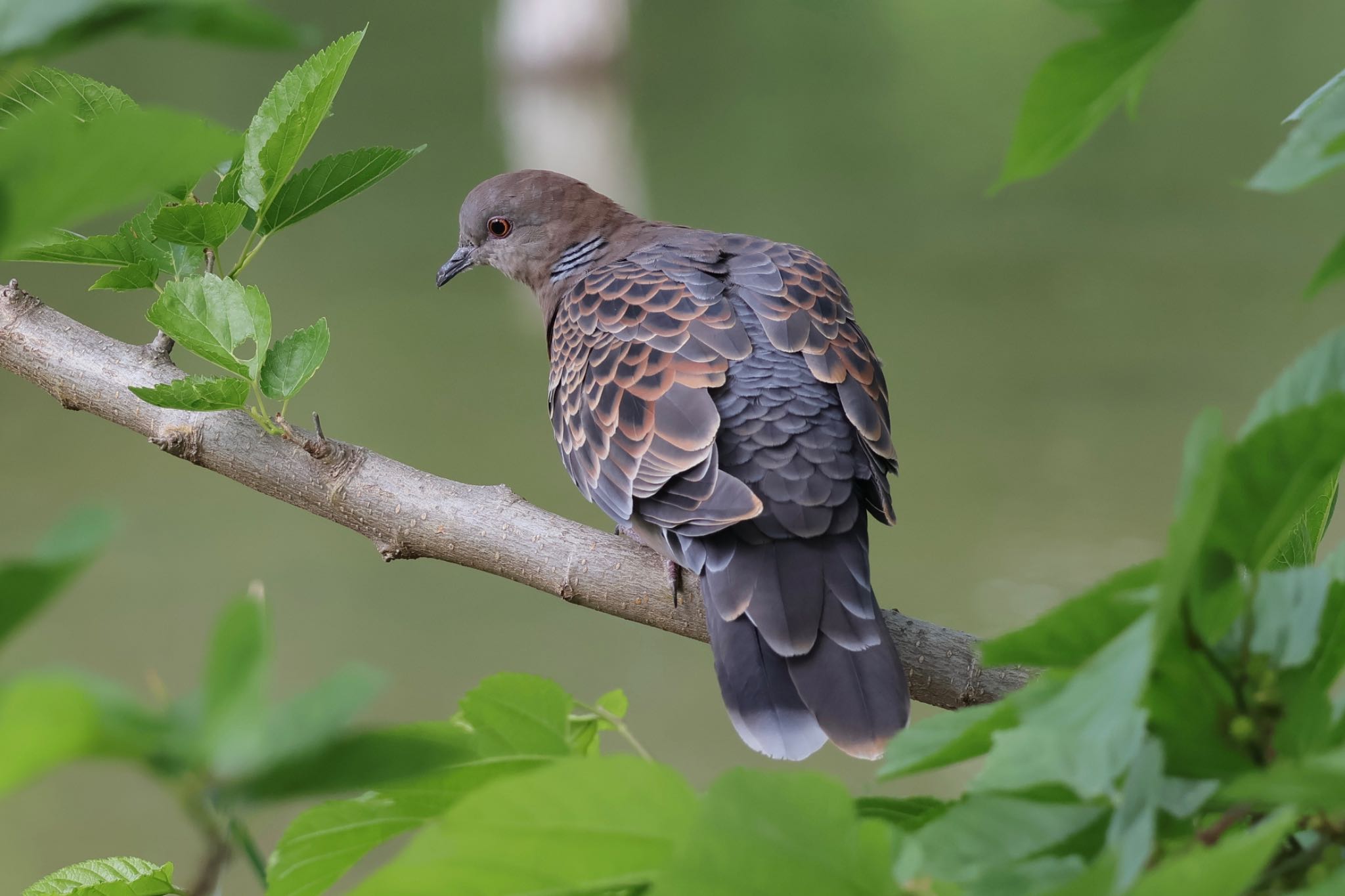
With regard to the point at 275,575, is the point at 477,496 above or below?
above

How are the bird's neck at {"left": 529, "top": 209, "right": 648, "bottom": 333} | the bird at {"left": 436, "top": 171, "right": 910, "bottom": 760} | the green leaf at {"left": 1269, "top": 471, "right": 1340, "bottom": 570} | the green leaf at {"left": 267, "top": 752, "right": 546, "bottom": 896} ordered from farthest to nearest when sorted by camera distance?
the bird's neck at {"left": 529, "top": 209, "right": 648, "bottom": 333} < the bird at {"left": 436, "top": 171, "right": 910, "bottom": 760} < the green leaf at {"left": 1269, "top": 471, "right": 1340, "bottom": 570} < the green leaf at {"left": 267, "top": 752, "right": 546, "bottom": 896}

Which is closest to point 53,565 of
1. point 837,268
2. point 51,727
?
point 51,727

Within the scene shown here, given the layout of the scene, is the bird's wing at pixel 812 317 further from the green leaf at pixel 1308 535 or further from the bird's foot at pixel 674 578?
the green leaf at pixel 1308 535

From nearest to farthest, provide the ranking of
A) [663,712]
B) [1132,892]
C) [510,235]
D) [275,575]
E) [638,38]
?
[1132,892]
[510,235]
[663,712]
[275,575]
[638,38]

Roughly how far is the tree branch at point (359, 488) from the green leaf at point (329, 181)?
0.42ft

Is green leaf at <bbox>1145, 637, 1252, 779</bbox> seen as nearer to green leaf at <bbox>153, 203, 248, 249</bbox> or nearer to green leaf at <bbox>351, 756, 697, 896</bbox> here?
green leaf at <bbox>351, 756, 697, 896</bbox>

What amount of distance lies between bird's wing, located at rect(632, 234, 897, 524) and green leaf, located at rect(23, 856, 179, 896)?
52 centimetres

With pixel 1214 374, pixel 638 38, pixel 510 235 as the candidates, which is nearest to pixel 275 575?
pixel 510 235

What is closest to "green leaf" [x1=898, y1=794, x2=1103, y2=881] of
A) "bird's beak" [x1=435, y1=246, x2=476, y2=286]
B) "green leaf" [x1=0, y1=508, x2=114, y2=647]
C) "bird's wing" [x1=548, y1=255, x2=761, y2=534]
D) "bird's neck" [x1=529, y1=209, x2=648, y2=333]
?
"green leaf" [x1=0, y1=508, x2=114, y2=647]

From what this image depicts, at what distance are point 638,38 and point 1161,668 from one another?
653 centimetres

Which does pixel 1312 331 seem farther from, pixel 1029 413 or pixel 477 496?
pixel 477 496

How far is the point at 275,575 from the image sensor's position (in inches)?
87.9

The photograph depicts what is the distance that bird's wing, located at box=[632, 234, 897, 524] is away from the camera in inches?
31.4

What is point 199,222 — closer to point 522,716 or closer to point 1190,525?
point 522,716
